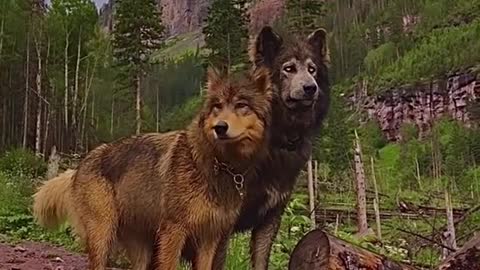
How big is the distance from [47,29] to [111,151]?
37.6m

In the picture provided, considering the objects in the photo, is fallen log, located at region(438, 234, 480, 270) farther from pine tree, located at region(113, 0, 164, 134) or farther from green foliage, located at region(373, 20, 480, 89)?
green foliage, located at region(373, 20, 480, 89)

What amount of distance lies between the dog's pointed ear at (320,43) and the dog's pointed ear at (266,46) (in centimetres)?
34

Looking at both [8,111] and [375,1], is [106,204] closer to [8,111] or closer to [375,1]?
[8,111]

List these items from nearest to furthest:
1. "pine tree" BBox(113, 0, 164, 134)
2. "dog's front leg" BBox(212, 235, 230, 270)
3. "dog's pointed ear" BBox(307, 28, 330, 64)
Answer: "dog's front leg" BBox(212, 235, 230, 270), "dog's pointed ear" BBox(307, 28, 330, 64), "pine tree" BBox(113, 0, 164, 134)

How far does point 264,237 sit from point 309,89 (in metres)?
1.34

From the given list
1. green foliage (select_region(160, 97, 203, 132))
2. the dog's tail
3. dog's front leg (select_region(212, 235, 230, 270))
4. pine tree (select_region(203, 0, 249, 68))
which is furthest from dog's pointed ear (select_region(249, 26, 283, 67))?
pine tree (select_region(203, 0, 249, 68))

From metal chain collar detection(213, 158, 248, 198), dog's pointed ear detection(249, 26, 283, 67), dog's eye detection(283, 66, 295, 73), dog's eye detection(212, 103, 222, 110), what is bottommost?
metal chain collar detection(213, 158, 248, 198)

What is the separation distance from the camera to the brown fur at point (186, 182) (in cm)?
550

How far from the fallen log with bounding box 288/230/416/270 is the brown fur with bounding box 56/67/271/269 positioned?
67cm

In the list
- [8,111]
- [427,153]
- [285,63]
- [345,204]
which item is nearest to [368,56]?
[427,153]

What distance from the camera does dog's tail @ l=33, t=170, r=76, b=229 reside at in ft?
22.0

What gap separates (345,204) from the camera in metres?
23.5

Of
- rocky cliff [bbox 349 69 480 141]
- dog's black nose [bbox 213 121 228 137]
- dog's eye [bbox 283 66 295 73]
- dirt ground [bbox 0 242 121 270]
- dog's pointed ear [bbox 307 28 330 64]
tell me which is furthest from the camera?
rocky cliff [bbox 349 69 480 141]

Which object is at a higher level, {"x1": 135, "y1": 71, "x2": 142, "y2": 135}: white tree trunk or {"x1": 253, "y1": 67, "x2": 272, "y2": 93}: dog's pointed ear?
{"x1": 135, "y1": 71, "x2": 142, "y2": 135}: white tree trunk
